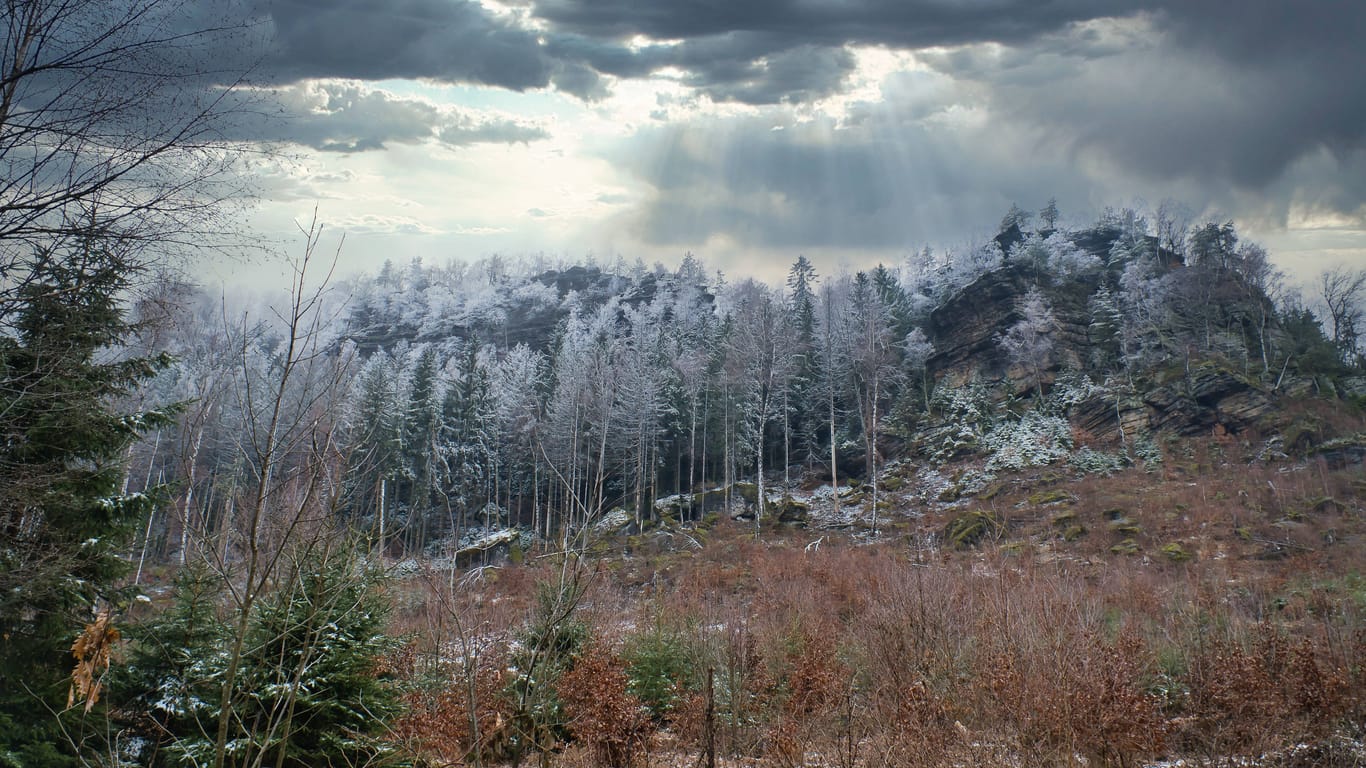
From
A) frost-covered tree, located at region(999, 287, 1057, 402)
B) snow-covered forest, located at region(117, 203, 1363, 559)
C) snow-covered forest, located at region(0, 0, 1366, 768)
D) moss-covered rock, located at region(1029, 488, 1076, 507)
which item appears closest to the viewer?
snow-covered forest, located at region(0, 0, 1366, 768)

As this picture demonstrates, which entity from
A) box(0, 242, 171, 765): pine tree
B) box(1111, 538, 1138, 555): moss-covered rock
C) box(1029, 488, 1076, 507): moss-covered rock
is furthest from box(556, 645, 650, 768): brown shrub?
box(1029, 488, 1076, 507): moss-covered rock

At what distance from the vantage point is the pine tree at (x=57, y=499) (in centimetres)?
668

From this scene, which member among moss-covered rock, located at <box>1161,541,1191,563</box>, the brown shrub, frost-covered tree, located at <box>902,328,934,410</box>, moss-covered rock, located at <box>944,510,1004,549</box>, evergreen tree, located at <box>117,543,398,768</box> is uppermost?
frost-covered tree, located at <box>902,328,934,410</box>

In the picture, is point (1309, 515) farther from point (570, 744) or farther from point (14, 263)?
point (14, 263)

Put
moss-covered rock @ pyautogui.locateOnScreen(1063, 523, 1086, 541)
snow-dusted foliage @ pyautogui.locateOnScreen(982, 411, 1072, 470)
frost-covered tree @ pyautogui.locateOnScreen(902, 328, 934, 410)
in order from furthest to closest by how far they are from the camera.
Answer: frost-covered tree @ pyautogui.locateOnScreen(902, 328, 934, 410), snow-dusted foliage @ pyautogui.locateOnScreen(982, 411, 1072, 470), moss-covered rock @ pyautogui.locateOnScreen(1063, 523, 1086, 541)

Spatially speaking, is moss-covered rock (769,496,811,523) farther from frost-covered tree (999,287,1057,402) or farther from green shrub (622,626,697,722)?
green shrub (622,626,697,722)

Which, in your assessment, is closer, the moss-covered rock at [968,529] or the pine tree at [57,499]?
the pine tree at [57,499]

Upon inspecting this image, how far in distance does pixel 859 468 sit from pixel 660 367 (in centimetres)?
1507

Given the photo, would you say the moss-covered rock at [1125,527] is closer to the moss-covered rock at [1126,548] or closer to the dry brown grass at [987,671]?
the moss-covered rock at [1126,548]

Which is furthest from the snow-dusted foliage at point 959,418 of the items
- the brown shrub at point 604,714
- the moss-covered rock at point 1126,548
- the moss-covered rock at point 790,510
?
the brown shrub at point 604,714

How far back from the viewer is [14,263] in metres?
5.50

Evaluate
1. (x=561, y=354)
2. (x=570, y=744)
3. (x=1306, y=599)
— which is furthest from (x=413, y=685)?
(x=561, y=354)

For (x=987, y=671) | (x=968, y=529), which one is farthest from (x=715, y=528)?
(x=987, y=671)

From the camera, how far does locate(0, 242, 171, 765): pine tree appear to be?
668cm
